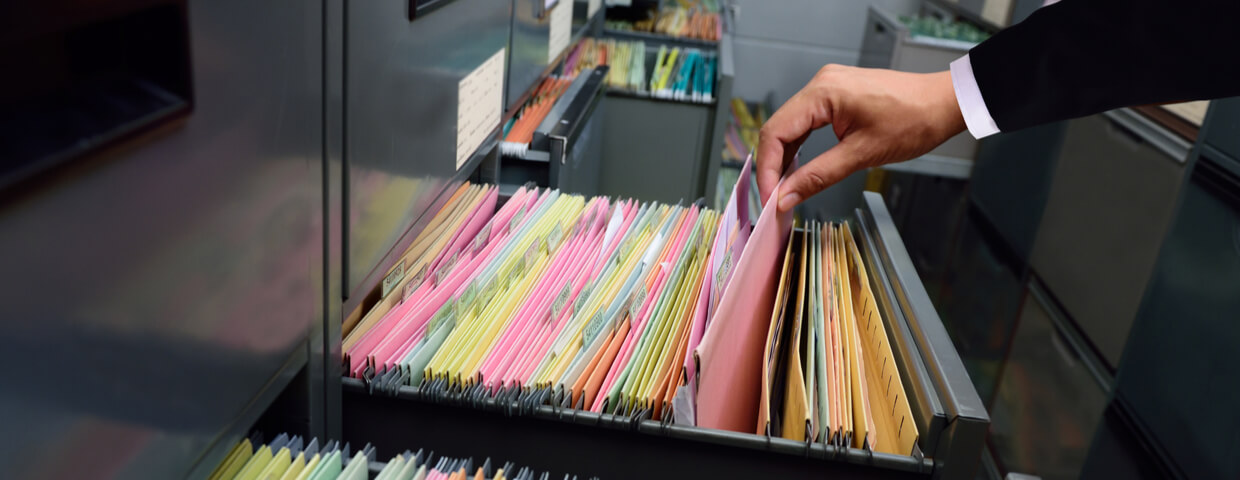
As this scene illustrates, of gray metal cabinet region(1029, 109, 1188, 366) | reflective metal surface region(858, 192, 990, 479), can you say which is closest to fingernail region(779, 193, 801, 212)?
reflective metal surface region(858, 192, 990, 479)

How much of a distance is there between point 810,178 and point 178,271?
691 millimetres

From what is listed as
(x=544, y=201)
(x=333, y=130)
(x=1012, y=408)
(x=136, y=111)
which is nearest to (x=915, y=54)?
(x=1012, y=408)

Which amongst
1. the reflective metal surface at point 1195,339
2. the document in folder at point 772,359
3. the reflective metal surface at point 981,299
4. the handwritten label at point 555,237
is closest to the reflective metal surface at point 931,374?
the document in folder at point 772,359

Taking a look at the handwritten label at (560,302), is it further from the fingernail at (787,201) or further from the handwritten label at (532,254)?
the fingernail at (787,201)

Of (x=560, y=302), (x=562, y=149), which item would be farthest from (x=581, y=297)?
(x=562, y=149)

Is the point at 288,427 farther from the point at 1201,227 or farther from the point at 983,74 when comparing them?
the point at 1201,227

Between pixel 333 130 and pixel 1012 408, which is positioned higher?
pixel 333 130

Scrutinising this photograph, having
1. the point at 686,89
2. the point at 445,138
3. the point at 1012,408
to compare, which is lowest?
the point at 1012,408

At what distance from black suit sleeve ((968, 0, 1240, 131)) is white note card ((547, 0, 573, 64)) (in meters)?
0.98

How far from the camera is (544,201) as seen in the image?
114 cm

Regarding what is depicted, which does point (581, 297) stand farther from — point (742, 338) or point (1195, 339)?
point (1195, 339)

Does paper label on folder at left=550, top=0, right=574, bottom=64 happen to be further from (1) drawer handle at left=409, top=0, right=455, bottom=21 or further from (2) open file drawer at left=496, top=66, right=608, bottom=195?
(1) drawer handle at left=409, top=0, right=455, bottom=21

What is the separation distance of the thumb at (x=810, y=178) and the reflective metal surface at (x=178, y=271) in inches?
21.2

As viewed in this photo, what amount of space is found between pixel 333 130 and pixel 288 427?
0.85ft
